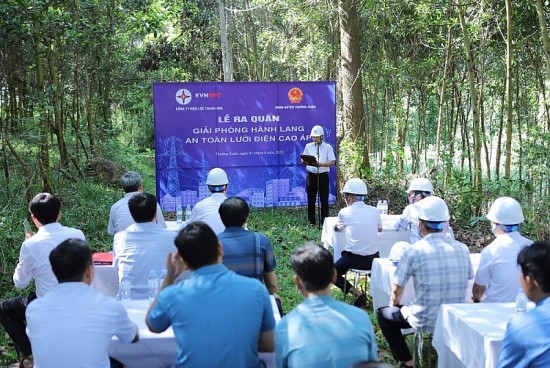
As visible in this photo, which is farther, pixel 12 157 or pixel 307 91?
pixel 307 91

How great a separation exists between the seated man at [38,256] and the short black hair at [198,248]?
1495 mm

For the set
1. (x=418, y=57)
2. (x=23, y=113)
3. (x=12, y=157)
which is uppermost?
(x=418, y=57)

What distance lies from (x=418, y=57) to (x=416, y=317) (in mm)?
11357

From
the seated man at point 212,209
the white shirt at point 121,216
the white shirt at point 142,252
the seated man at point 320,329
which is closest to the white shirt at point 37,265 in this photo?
the white shirt at point 142,252

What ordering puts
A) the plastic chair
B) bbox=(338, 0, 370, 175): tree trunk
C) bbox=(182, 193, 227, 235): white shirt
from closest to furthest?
the plastic chair → bbox=(182, 193, 227, 235): white shirt → bbox=(338, 0, 370, 175): tree trunk

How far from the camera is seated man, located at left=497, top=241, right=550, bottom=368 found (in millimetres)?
2463

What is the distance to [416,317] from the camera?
414 centimetres

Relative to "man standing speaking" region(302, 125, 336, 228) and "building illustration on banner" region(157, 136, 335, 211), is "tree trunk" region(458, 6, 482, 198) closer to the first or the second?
"man standing speaking" region(302, 125, 336, 228)

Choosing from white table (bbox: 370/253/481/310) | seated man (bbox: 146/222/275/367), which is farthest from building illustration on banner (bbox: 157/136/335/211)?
seated man (bbox: 146/222/275/367)

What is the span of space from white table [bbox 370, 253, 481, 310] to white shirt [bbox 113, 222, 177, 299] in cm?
185

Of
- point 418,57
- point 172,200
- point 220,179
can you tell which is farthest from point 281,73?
point 220,179

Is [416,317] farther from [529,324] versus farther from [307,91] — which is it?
[307,91]

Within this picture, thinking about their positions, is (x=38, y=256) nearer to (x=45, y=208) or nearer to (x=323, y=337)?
(x=45, y=208)

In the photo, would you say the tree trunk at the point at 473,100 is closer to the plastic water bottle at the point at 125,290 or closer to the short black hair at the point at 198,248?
the plastic water bottle at the point at 125,290
